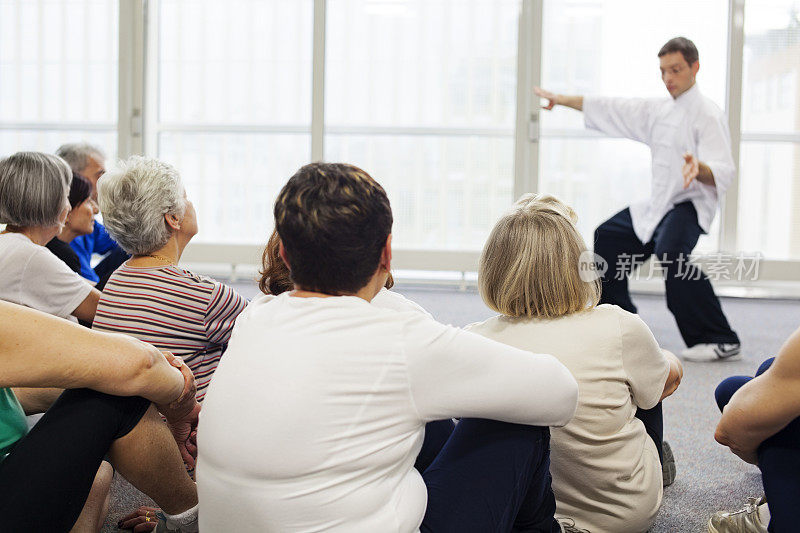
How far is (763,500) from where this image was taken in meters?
1.66

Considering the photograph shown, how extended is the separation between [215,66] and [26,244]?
158 inches

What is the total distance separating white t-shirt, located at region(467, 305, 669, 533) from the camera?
56.4 inches

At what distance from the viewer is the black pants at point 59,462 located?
3.78ft

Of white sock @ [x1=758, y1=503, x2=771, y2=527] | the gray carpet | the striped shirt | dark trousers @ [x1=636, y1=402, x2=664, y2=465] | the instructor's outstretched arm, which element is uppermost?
the instructor's outstretched arm

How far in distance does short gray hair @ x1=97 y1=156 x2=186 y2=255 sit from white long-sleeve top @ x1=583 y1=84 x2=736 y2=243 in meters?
2.59

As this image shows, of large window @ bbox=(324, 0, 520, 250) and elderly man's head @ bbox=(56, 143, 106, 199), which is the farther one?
large window @ bbox=(324, 0, 520, 250)

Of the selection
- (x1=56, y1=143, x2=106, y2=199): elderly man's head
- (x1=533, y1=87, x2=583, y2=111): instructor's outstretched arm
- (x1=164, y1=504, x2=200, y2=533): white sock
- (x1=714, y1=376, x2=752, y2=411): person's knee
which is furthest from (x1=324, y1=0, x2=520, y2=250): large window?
(x1=164, y1=504, x2=200, y2=533): white sock

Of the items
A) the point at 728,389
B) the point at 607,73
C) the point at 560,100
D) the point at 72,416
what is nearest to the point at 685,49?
the point at 560,100

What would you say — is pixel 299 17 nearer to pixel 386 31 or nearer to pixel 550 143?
pixel 386 31

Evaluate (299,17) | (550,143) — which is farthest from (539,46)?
(299,17)

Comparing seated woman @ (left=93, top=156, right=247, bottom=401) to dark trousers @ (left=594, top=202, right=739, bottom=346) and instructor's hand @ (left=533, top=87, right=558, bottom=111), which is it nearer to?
A: dark trousers @ (left=594, top=202, right=739, bottom=346)

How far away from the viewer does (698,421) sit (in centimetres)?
254

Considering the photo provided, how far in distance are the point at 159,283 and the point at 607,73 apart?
14.3 feet

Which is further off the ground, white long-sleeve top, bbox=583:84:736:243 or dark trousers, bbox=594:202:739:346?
white long-sleeve top, bbox=583:84:736:243
